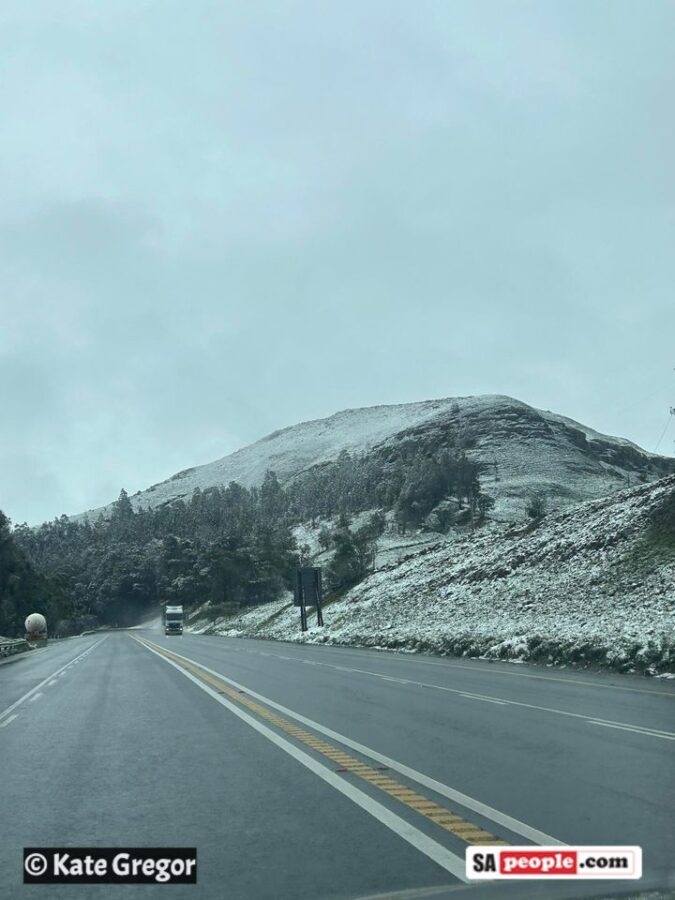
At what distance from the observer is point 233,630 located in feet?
318

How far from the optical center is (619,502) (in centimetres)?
5588

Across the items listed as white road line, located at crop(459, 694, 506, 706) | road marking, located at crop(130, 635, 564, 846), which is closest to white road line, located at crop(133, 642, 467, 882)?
road marking, located at crop(130, 635, 564, 846)

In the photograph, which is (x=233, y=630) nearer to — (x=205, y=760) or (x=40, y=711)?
(x=40, y=711)

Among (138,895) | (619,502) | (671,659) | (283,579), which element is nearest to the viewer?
(138,895)

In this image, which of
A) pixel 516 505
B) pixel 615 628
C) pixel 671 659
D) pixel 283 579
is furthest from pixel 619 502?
pixel 516 505

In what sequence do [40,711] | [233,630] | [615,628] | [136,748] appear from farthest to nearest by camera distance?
[233,630]
[615,628]
[40,711]
[136,748]

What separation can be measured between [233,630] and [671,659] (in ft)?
253

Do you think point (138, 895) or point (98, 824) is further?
point (98, 824)

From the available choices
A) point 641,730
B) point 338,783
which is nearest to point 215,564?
point 641,730

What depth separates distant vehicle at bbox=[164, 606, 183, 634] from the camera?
94.2 meters

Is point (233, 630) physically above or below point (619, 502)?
below

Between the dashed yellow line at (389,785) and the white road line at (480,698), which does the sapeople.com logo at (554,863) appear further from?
the white road line at (480,698)
